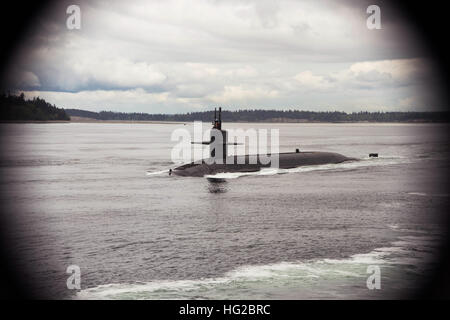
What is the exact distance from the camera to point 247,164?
174 ft

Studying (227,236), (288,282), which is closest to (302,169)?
(227,236)

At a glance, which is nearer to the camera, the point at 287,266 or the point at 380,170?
the point at 287,266

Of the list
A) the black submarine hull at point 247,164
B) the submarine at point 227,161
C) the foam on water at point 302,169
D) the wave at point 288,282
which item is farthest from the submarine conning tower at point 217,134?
the wave at point 288,282

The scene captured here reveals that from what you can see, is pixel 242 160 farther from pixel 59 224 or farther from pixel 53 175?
pixel 59 224

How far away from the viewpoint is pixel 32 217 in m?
28.1

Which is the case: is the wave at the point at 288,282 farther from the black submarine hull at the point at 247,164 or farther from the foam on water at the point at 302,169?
the black submarine hull at the point at 247,164

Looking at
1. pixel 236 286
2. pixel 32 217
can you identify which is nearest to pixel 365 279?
pixel 236 286

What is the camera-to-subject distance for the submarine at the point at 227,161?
46906 mm

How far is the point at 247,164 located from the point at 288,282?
35787mm

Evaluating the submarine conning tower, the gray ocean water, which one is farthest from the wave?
the submarine conning tower

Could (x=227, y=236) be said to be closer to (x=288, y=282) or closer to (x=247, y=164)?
(x=288, y=282)

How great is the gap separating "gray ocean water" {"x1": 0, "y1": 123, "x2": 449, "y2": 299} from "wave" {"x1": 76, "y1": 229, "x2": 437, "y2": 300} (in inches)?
1.5

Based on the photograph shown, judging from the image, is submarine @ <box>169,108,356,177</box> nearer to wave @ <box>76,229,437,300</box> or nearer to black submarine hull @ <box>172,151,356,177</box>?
black submarine hull @ <box>172,151,356,177</box>

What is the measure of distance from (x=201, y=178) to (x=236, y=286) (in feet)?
92.1
